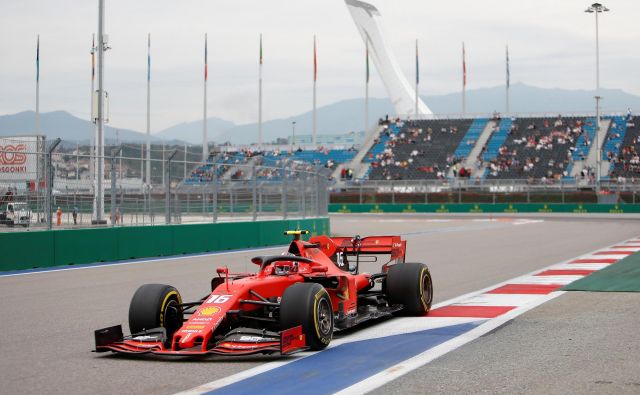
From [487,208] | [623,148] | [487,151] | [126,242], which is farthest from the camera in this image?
[487,151]

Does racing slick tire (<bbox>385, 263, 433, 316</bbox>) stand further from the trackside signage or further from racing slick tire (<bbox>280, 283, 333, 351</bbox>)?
the trackside signage

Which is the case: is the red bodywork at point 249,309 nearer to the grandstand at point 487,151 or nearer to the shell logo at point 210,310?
the shell logo at point 210,310

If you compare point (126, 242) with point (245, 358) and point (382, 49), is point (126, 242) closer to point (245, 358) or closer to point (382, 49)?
point (245, 358)

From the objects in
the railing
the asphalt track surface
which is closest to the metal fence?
the asphalt track surface

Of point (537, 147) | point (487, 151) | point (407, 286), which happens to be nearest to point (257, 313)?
point (407, 286)

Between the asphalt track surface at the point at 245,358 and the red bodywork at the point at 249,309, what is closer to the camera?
the asphalt track surface at the point at 245,358

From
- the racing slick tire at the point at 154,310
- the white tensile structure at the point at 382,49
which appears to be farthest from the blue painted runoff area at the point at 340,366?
the white tensile structure at the point at 382,49

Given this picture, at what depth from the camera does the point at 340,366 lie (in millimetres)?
7375

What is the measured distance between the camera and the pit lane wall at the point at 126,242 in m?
18.0

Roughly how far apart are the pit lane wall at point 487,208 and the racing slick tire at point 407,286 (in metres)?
46.6

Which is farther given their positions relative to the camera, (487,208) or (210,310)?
(487,208)

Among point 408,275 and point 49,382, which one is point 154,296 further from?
point 408,275

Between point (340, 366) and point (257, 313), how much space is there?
119cm

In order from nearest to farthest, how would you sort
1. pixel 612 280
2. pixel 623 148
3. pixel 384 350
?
pixel 384 350, pixel 612 280, pixel 623 148
